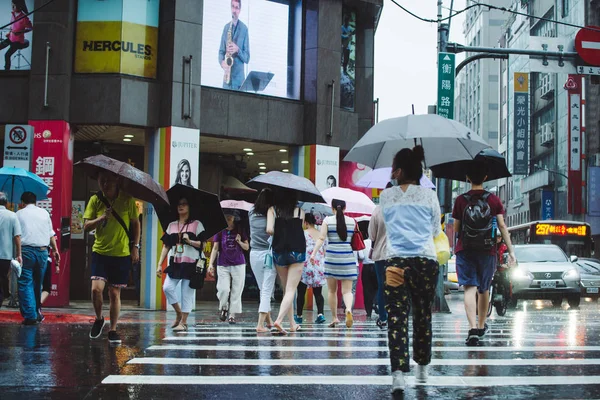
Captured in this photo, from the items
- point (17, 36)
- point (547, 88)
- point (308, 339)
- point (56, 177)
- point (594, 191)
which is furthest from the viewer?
point (547, 88)

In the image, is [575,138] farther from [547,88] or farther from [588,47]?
[588,47]

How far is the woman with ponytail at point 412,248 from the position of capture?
260 inches

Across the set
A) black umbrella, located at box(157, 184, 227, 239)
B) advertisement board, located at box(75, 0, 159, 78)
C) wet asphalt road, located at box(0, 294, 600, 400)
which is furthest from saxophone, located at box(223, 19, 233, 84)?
wet asphalt road, located at box(0, 294, 600, 400)

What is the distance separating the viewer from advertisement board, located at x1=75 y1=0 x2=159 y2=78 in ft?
61.7

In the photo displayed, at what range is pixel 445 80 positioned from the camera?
21.6 metres

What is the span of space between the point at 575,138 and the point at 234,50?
3664 cm

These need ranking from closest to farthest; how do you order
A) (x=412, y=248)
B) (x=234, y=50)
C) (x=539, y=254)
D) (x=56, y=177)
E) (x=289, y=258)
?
1. (x=412, y=248)
2. (x=289, y=258)
3. (x=56, y=177)
4. (x=234, y=50)
5. (x=539, y=254)

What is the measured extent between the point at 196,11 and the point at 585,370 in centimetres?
1399

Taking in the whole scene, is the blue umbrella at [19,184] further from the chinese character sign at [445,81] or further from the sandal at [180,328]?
the chinese character sign at [445,81]

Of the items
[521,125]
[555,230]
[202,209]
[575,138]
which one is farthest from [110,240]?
[521,125]

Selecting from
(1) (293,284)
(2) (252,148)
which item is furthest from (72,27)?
(1) (293,284)

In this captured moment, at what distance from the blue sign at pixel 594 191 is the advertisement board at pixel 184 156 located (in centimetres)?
3667

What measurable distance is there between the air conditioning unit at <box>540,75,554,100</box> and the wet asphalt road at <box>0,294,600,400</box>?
178ft

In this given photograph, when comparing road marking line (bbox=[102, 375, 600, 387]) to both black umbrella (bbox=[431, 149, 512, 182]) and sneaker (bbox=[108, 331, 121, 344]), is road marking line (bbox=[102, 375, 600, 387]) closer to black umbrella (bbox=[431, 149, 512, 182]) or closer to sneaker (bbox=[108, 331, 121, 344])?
sneaker (bbox=[108, 331, 121, 344])
